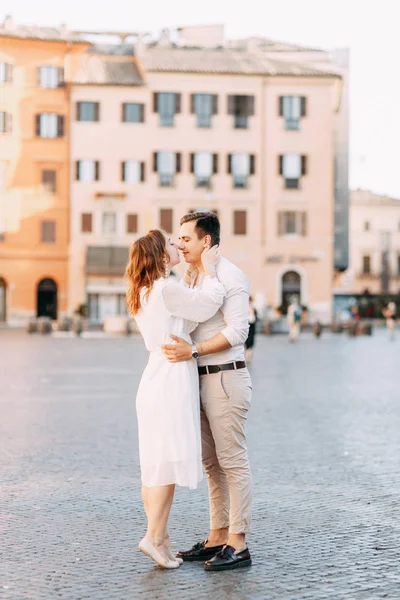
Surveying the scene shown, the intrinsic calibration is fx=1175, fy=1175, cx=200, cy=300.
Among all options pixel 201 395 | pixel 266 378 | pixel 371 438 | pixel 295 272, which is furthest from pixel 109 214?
pixel 201 395

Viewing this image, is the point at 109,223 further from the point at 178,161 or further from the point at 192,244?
the point at 192,244

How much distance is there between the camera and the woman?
19.7 ft

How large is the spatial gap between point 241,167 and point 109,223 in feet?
26.9

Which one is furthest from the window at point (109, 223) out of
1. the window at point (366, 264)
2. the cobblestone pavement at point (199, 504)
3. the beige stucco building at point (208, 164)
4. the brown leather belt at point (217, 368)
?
the brown leather belt at point (217, 368)

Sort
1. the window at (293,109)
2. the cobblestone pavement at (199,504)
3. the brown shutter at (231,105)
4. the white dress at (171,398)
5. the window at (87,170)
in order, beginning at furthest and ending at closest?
the window at (293,109)
the brown shutter at (231,105)
the window at (87,170)
the white dress at (171,398)
the cobblestone pavement at (199,504)

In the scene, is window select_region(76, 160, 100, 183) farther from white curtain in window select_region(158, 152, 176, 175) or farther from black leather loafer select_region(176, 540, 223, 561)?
black leather loafer select_region(176, 540, 223, 561)

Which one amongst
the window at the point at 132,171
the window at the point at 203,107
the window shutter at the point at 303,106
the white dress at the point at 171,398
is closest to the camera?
the white dress at the point at 171,398

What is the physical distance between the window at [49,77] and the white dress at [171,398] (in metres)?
62.6

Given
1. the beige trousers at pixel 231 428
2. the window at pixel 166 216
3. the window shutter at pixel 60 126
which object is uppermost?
the window shutter at pixel 60 126

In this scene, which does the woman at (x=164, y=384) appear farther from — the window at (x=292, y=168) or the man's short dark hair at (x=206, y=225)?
the window at (x=292, y=168)

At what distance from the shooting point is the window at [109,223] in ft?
218

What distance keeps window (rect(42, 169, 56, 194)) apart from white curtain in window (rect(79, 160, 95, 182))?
1639 mm

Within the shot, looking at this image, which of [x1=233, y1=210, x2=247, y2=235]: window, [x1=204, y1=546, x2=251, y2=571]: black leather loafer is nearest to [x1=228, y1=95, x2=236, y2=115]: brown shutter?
[x1=233, y1=210, x2=247, y2=235]: window

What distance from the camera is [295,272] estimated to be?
6856 cm
